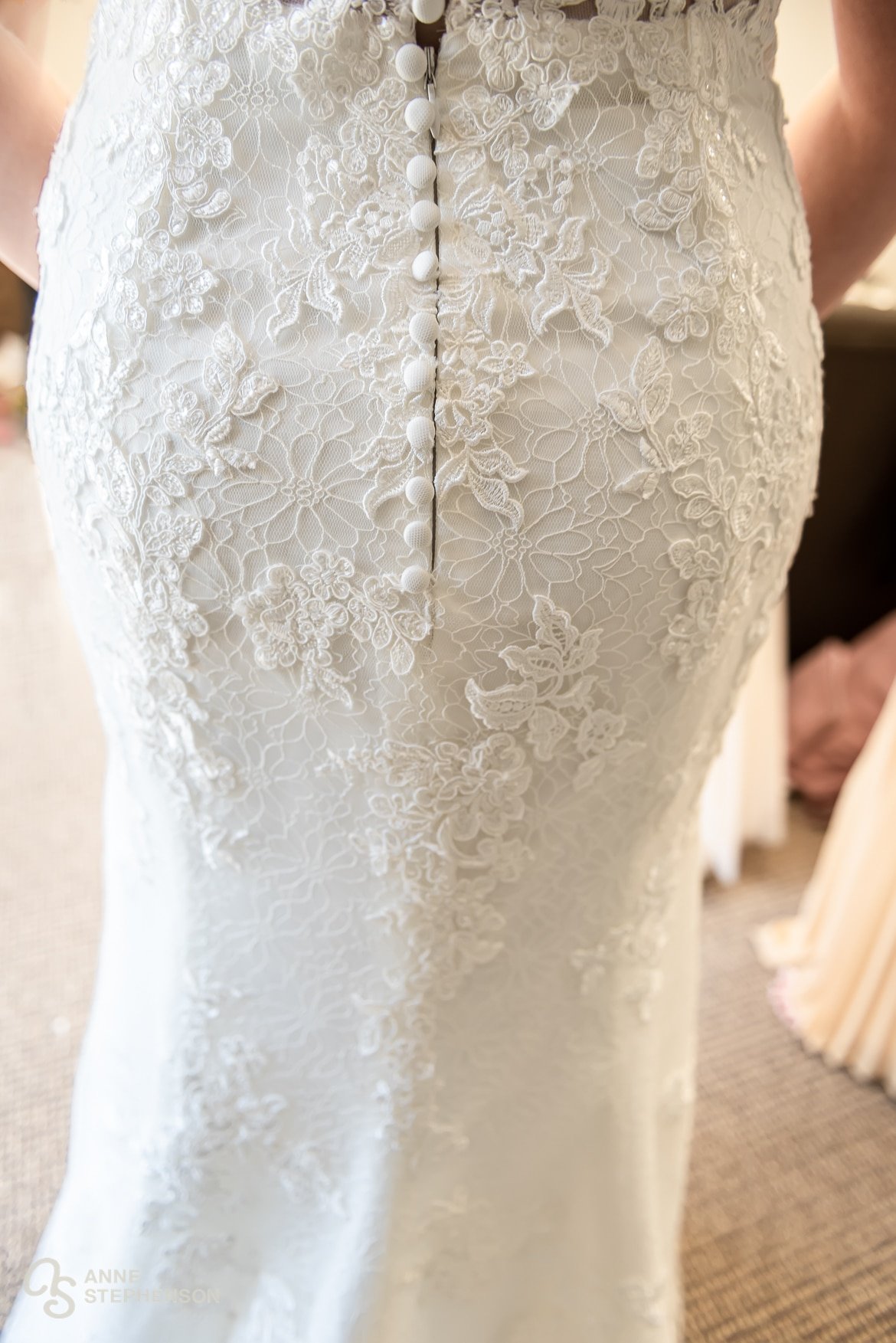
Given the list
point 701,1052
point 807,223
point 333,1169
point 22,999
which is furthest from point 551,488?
point 22,999

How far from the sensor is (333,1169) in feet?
3.07

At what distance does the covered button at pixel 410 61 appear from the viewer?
1.91 ft

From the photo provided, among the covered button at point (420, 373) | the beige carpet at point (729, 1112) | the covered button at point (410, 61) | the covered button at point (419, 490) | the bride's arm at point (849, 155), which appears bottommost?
the beige carpet at point (729, 1112)

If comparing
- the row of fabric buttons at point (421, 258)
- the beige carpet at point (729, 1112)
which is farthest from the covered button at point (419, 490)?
the beige carpet at point (729, 1112)

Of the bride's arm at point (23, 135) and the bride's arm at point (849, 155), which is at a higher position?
the bride's arm at point (849, 155)

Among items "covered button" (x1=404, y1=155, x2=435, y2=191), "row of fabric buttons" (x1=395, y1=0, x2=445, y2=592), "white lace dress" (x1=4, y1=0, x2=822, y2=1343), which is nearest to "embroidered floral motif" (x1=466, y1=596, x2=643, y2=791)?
"white lace dress" (x1=4, y1=0, x2=822, y2=1343)

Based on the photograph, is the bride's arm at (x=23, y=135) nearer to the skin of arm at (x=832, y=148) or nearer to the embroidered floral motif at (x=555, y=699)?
the skin of arm at (x=832, y=148)

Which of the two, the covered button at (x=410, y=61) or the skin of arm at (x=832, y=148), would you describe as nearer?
the covered button at (x=410, y=61)

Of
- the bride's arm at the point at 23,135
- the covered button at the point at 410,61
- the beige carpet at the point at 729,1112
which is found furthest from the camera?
the beige carpet at the point at 729,1112

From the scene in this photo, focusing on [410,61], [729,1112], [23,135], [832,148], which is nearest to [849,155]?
[832,148]

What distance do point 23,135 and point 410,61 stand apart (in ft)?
1.06

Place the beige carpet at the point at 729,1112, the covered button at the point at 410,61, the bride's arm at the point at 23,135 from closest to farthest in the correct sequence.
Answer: the covered button at the point at 410,61, the bride's arm at the point at 23,135, the beige carpet at the point at 729,1112

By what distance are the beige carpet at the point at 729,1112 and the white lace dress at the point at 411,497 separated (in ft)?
1.39

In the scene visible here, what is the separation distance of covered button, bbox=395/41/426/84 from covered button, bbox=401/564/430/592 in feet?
0.90
